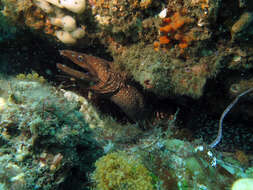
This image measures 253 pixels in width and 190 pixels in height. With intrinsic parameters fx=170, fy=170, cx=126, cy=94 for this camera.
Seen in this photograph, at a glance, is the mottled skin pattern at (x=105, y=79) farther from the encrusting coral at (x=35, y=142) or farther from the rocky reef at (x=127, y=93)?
the encrusting coral at (x=35, y=142)

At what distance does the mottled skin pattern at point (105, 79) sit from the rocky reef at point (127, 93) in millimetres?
27

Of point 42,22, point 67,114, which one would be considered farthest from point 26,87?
point 42,22

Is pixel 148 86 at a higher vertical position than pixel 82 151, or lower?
higher

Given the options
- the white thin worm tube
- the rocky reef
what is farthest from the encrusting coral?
the white thin worm tube

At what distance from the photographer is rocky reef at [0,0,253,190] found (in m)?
2.54

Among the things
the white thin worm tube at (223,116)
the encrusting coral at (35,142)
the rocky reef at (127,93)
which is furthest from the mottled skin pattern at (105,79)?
the white thin worm tube at (223,116)

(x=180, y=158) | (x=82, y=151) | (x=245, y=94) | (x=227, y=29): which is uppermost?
(x=227, y=29)

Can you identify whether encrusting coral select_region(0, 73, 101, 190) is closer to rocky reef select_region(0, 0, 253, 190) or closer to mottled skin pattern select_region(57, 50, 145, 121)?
rocky reef select_region(0, 0, 253, 190)

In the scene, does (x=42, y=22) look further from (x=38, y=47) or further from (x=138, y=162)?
(x=138, y=162)

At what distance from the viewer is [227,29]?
2934 mm

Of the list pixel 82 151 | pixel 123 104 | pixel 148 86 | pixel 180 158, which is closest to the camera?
pixel 180 158

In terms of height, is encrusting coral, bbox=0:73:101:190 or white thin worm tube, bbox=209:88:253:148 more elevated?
white thin worm tube, bbox=209:88:253:148

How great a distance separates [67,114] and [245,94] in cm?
347

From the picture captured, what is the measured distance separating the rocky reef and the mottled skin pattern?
3 centimetres
